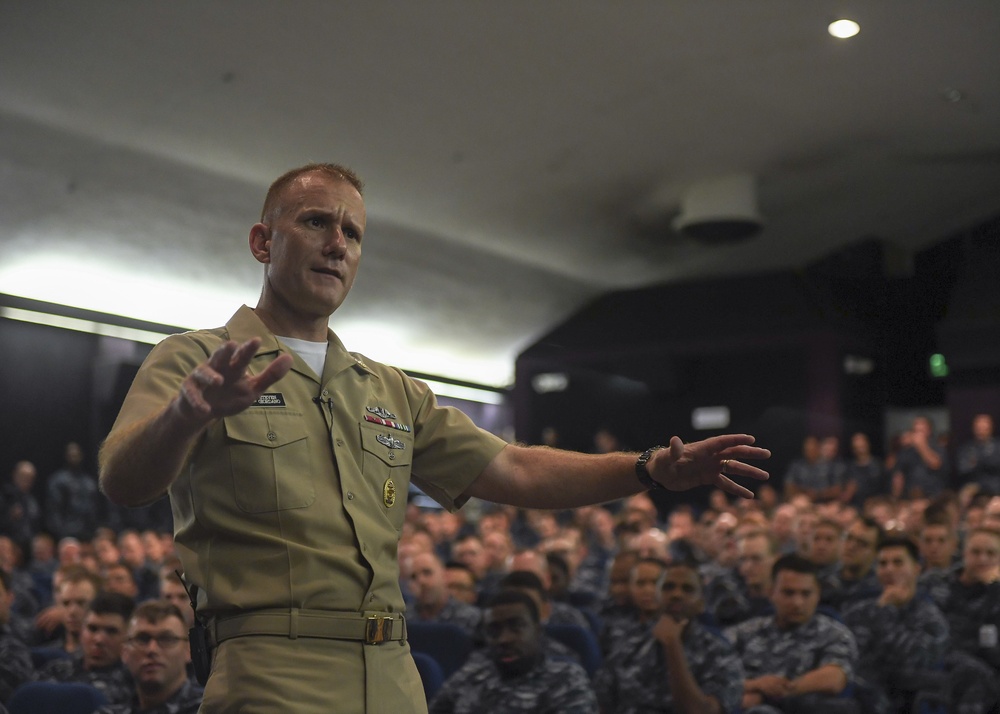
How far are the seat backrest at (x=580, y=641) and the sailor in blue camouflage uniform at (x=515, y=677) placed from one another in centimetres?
66

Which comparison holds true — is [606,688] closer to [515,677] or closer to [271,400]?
[515,677]

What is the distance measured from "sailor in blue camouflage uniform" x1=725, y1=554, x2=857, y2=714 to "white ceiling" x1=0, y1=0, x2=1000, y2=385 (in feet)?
11.3

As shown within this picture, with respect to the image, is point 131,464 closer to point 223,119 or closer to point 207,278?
point 223,119

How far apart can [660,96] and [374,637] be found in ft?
20.3

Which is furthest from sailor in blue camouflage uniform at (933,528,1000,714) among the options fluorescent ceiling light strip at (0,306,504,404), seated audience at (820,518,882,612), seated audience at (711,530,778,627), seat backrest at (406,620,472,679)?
fluorescent ceiling light strip at (0,306,504,404)

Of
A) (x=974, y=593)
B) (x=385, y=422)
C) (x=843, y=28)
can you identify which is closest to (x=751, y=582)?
(x=974, y=593)

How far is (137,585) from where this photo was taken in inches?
219

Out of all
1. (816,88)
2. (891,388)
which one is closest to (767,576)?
(816,88)

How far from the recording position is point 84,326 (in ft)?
28.0

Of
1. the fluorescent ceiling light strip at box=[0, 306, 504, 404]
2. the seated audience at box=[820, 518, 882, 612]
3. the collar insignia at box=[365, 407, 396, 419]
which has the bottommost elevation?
the seated audience at box=[820, 518, 882, 612]

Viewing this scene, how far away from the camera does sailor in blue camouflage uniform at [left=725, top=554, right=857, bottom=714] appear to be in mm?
3270

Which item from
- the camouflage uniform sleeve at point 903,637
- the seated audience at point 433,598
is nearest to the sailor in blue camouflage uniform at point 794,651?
the camouflage uniform sleeve at point 903,637

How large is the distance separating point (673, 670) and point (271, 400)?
Result: 224 cm

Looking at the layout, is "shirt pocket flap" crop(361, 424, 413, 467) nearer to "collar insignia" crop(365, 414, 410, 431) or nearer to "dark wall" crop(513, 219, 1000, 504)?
"collar insignia" crop(365, 414, 410, 431)
